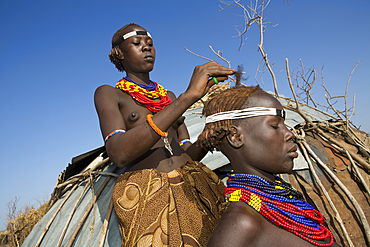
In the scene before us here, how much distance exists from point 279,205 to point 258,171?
21 cm

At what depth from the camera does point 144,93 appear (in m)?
2.15

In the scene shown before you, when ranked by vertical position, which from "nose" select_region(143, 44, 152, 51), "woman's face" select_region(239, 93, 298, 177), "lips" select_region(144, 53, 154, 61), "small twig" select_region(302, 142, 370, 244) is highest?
"nose" select_region(143, 44, 152, 51)

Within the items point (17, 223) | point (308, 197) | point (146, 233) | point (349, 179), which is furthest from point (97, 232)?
point (17, 223)

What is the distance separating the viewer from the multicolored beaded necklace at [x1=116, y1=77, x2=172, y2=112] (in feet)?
6.92

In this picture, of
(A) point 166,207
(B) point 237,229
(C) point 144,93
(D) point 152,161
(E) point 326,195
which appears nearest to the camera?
(B) point 237,229

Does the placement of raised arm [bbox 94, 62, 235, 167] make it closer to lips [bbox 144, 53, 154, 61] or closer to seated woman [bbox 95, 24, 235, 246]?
seated woman [bbox 95, 24, 235, 246]

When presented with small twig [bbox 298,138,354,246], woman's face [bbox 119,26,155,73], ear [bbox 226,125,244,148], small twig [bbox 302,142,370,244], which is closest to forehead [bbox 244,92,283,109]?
ear [bbox 226,125,244,148]

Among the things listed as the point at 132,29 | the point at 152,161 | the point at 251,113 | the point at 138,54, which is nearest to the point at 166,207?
the point at 152,161

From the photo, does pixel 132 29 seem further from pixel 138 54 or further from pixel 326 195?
pixel 326 195

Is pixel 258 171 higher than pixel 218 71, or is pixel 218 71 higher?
pixel 218 71

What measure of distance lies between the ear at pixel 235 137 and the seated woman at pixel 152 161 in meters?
0.30

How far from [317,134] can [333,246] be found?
2.09m

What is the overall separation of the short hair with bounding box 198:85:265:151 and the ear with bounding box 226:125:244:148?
0.08ft

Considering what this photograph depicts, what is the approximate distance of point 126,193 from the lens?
173cm
